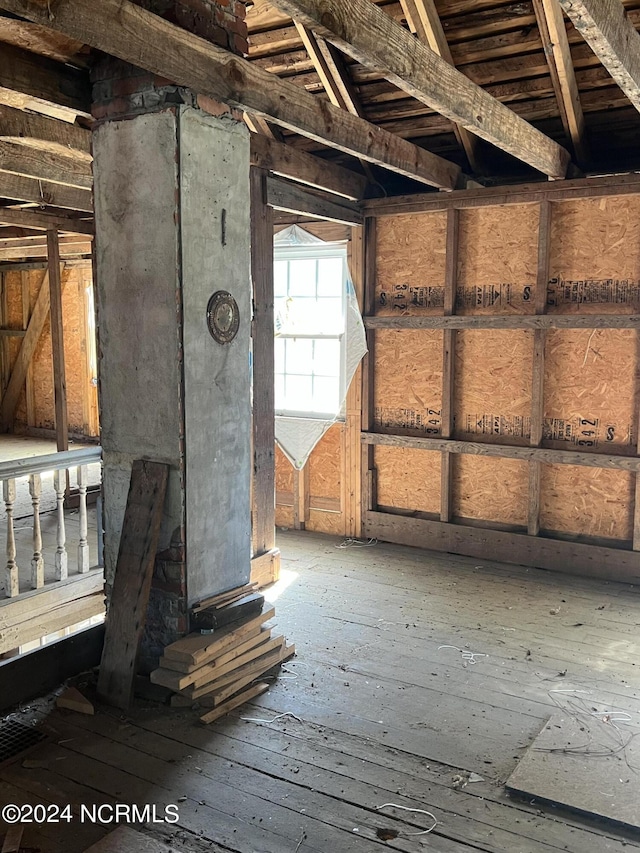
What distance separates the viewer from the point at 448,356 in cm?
553

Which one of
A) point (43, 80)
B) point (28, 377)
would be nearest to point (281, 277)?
point (43, 80)

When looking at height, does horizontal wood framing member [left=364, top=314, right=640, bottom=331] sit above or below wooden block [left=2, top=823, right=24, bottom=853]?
above

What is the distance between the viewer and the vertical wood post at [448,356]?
5441 mm

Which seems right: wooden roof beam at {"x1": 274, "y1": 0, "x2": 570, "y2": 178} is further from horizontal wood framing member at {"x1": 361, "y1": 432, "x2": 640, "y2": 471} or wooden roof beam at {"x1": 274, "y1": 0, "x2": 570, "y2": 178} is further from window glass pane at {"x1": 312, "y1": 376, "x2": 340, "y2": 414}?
window glass pane at {"x1": 312, "y1": 376, "x2": 340, "y2": 414}

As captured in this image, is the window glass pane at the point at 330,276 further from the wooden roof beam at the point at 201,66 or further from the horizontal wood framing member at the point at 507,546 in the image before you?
the horizontal wood framing member at the point at 507,546

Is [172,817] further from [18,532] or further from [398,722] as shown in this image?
[18,532]

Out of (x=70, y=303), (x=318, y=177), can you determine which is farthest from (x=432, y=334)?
(x=70, y=303)

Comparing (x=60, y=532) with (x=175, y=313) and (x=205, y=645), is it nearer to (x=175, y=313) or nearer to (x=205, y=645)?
(x=205, y=645)

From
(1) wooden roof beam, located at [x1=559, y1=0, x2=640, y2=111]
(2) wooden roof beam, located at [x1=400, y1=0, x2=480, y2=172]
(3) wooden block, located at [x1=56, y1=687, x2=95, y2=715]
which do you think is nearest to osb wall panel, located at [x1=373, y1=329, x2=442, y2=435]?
(2) wooden roof beam, located at [x1=400, y1=0, x2=480, y2=172]

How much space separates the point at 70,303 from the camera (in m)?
10.7

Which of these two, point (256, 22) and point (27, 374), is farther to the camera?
point (27, 374)

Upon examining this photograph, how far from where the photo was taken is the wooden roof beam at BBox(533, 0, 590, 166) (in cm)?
383

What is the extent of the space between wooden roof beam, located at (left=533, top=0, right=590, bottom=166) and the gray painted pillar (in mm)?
Result: 1827

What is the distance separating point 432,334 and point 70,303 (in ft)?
22.7
